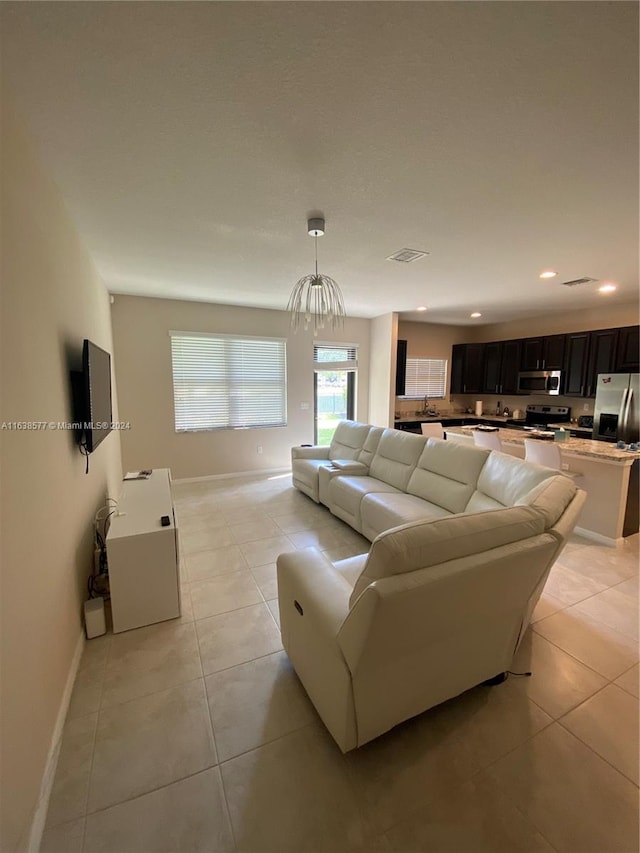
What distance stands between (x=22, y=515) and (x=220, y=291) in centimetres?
362

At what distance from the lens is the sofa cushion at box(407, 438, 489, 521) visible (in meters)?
2.88

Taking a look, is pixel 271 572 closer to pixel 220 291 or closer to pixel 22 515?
pixel 22 515

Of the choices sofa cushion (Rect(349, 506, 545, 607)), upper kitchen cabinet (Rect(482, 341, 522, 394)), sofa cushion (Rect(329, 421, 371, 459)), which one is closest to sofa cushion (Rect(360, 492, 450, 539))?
sofa cushion (Rect(329, 421, 371, 459))

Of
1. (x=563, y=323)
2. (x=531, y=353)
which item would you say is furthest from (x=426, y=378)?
(x=563, y=323)

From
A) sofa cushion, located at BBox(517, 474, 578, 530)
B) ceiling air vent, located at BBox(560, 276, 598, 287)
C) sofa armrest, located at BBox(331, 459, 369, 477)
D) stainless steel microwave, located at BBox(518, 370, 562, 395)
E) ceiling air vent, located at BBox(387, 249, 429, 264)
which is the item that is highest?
ceiling air vent, located at BBox(560, 276, 598, 287)

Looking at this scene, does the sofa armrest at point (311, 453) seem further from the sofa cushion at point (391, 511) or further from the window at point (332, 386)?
the sofa cushion at point (391, 511)

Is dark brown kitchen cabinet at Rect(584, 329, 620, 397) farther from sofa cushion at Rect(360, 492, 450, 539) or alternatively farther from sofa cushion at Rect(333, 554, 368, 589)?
sofa cushion at Rect(333, 554, 368, 589)

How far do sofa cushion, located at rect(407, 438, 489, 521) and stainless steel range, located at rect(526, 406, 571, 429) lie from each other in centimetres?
354

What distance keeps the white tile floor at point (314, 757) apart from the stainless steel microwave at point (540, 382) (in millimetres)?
4291

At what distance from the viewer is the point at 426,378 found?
7.04 m

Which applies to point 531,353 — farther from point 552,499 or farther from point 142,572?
point 142,572

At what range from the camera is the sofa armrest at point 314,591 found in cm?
142

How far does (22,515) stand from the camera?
129 centimetres

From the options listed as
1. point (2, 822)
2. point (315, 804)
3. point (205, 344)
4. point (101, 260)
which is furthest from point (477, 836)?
point (205, 344)
